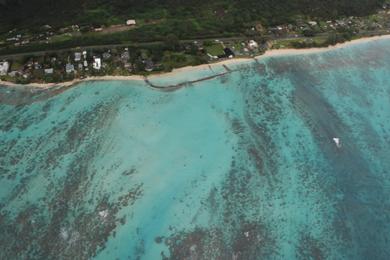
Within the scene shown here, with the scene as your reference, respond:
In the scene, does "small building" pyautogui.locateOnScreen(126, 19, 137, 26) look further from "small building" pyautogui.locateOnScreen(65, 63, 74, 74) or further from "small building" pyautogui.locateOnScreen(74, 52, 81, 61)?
"small building" pyautogui.locateOnScreen(65, 63, 74, 74)

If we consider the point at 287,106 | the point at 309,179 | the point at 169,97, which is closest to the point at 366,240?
Result: the point at 309,179

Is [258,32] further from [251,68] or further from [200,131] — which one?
[200,131]

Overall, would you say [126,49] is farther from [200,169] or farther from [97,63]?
[200,169]

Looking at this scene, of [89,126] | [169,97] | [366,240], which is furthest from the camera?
[169,97]

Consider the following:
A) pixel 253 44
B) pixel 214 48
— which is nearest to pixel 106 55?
pixel 214 48

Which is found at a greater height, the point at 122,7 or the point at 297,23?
the point at 122,7

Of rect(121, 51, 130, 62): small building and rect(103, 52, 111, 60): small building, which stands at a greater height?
rect(103, 52, 111, 60): small building

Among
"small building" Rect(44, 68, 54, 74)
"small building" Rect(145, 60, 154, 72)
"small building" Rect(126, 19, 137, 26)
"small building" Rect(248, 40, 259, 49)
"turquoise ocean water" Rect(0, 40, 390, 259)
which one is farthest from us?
"small building" Rect(126, 19, 137, 26)

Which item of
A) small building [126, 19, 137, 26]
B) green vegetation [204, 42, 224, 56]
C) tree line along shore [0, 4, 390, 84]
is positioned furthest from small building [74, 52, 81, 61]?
green vegetation [204, 42, 224, 56]
